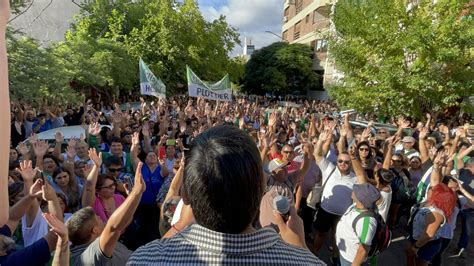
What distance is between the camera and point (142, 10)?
82.4 feet

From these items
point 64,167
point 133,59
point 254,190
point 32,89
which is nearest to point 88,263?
point 254,190

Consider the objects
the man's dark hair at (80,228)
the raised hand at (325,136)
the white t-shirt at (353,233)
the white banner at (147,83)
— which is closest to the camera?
the man's dark hair at (80,228)

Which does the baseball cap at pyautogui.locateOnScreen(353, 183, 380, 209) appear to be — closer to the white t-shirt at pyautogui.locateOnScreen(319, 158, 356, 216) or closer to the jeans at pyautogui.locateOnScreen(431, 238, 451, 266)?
the white t-shirt at pyautogui.locateOnScreen(319, 158, 356, 216)

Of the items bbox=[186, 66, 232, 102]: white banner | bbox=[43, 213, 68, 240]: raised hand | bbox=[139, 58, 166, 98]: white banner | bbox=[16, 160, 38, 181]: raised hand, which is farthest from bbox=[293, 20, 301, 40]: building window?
bbox=[43, 213, 68, 240]: raised hand

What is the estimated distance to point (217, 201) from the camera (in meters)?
1.16

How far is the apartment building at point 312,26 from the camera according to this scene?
36.6 m

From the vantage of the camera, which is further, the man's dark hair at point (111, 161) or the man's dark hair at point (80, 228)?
the man's dark hair at point (111, 161)

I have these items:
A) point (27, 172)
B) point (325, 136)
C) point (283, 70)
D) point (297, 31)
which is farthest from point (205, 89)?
point (297, 31)

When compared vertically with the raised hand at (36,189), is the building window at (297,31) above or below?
above

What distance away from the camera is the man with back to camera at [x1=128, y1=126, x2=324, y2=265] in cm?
111

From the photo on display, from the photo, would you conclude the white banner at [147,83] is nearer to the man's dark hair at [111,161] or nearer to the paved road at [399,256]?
the man's dark hair at [111,161]

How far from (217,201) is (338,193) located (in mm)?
3670

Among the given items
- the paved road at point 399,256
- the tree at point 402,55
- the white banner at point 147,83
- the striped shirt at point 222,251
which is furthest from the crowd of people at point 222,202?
the tree at point 402,55

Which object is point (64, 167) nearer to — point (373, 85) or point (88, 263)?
point (88, 263)
